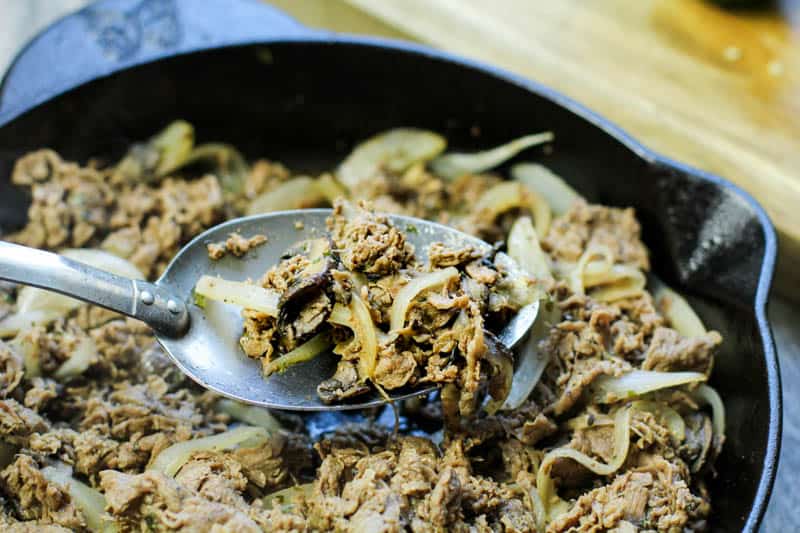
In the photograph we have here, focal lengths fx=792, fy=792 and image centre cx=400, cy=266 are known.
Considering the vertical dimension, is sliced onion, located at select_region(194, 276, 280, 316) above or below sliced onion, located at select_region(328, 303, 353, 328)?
below

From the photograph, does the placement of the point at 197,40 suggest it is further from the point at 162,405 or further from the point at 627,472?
the point at 627,472

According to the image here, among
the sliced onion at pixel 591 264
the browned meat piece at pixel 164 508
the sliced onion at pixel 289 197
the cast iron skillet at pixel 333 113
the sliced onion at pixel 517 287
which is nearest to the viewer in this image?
the browned meat piece at pixel 164 508

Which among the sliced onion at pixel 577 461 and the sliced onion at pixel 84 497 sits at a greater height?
the sliced onion at pixel 577 461

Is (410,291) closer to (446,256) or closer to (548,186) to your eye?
(446,256)

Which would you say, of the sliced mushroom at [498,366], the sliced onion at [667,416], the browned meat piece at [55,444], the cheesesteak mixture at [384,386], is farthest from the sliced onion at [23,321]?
the sliced onion at [667,416]

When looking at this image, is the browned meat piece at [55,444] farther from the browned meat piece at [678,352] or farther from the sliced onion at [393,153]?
the browned meat piece at [678,352]

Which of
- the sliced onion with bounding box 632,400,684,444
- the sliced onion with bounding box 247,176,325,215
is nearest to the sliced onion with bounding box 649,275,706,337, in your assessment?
the sliced onion with bounding box 632,400,684,444

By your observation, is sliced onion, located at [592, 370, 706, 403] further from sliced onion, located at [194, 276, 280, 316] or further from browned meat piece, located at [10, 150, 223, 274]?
browned meat piece, located at [10, 150, 223, 274]

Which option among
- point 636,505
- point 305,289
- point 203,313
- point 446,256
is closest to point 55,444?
point 203,313
